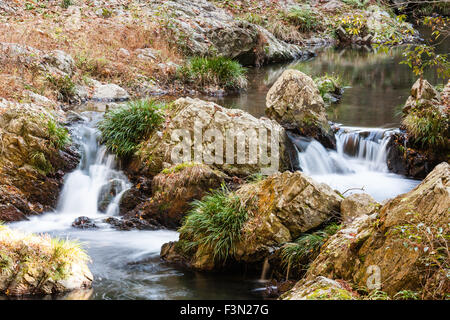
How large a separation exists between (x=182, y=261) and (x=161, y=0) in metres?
17.1

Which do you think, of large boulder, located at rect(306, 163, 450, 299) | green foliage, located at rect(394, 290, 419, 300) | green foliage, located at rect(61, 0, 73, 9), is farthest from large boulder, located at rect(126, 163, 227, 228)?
green foliage, located at rect(61, 0, 73, 9)

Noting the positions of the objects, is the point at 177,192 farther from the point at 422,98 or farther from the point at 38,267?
the point at 422,98

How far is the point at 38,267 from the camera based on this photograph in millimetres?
5793

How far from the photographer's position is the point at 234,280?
21.1 feet

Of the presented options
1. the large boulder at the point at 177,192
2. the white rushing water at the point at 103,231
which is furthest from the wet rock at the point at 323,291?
the large boulder at the point at 177,192

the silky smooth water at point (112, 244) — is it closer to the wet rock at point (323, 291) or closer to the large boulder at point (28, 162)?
the large boulder at point (28, 162)

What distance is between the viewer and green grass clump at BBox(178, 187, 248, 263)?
6.64 meters

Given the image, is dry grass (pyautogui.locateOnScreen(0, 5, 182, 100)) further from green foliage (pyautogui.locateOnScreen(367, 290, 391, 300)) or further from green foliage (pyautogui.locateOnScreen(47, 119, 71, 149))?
green foliage (pyautogui.locateOnScreen(367, 290, 391, 300))

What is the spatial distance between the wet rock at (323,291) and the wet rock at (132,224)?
4.32 m

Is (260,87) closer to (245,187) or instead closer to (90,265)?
(245,187)

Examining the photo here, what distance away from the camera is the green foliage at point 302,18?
90.4 ft

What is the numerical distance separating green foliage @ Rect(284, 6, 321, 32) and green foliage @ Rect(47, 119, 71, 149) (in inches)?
798
